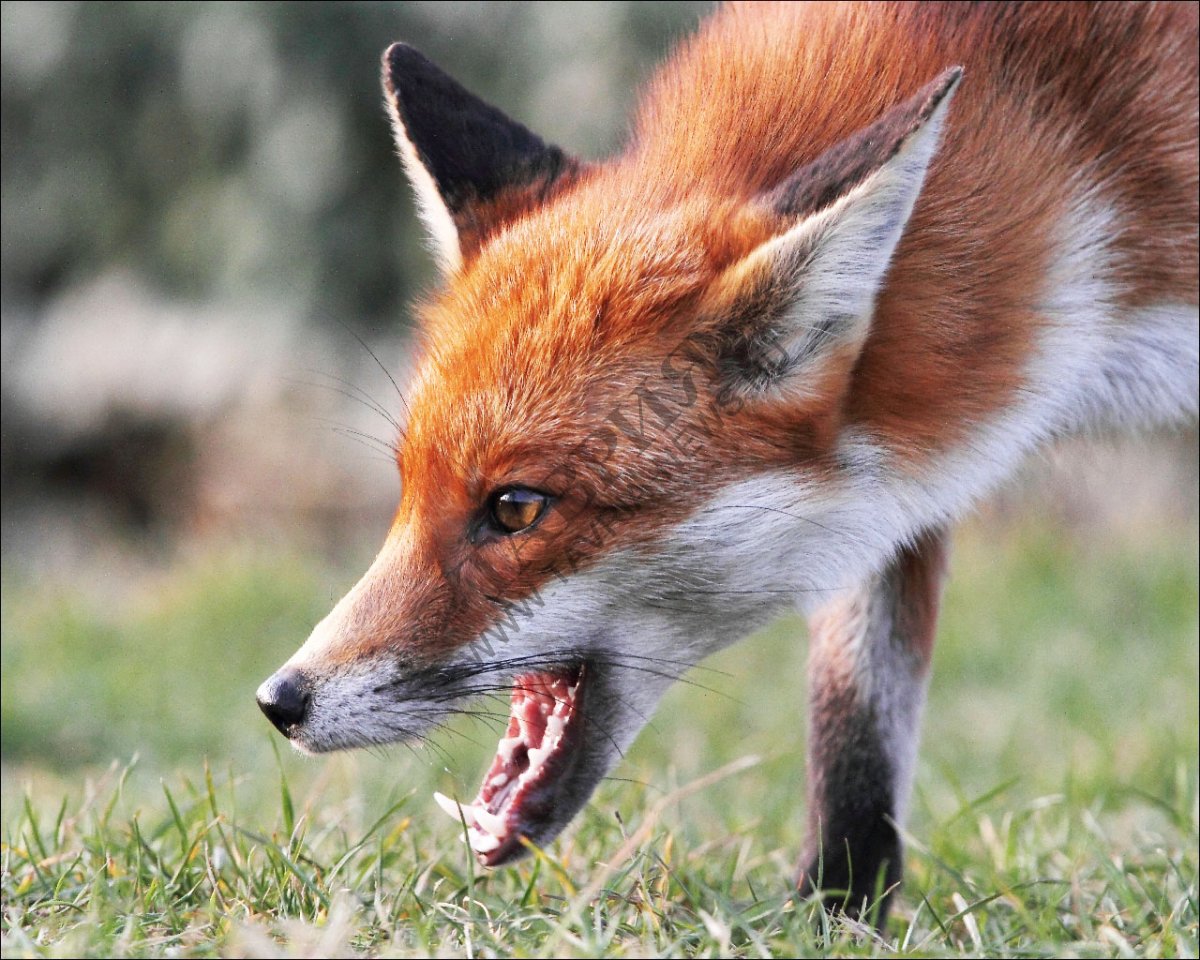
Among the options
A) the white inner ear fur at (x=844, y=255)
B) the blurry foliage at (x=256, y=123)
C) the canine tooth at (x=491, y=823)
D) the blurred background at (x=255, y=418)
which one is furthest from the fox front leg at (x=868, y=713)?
the blurry foliage at (x=256, y=123)

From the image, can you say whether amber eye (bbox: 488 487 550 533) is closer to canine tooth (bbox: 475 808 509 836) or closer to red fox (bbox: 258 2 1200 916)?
red fox (bbox: 258 2 1200 916)

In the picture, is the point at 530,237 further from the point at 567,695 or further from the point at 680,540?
the point at 567,695

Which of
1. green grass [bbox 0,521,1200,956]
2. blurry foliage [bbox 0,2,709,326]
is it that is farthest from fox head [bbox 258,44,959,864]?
blurry foliage [bbox 0,2,709,326]

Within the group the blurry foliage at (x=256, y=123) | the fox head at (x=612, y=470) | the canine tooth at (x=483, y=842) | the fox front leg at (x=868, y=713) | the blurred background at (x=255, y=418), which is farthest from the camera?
the blurry foliage at (x=256, y=123)

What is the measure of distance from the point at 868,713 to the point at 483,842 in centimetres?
146

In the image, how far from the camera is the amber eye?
136 inches

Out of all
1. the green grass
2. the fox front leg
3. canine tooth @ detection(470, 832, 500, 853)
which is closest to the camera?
the green grass

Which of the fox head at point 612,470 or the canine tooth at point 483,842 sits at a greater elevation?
the fox head at point 612,470

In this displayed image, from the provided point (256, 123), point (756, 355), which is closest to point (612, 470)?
point (756, 355)

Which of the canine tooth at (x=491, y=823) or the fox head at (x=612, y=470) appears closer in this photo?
the fox head at (x=612, y=470)

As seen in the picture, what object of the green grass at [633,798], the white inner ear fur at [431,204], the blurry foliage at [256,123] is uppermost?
the blurry foliage at [256,123]

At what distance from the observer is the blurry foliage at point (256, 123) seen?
28.1ft

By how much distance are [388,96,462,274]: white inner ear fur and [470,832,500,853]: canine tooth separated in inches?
63.8

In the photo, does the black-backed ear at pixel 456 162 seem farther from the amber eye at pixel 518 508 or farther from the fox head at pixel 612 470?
the amber eye at pixel 518 508
